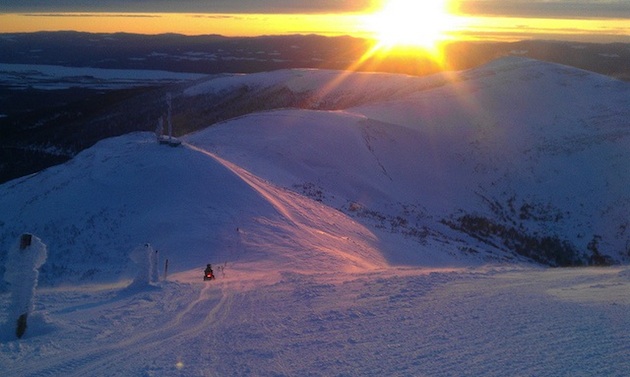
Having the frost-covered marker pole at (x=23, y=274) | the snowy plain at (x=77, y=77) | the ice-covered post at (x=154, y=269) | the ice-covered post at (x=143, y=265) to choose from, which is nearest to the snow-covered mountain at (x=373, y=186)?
the ice-covered post at (x=154, y=269)

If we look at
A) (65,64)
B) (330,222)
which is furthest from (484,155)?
(65,64)

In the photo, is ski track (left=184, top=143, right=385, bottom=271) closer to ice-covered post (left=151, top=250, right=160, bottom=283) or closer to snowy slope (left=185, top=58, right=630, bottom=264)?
snowy slope (left=185, top=58, right=630, bottom=264)

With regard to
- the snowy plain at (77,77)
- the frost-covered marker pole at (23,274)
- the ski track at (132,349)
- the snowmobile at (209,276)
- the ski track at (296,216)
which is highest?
the snowy plain at (77,77)

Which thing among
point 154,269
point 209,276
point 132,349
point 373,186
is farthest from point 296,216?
point 132,349

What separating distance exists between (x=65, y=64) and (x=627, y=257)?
384 ft

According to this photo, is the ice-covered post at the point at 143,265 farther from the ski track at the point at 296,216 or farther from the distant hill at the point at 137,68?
the distant hill at the point at 137,68

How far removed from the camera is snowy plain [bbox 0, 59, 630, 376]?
6.78 meters

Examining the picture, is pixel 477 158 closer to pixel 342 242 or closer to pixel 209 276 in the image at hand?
pixel 342 242

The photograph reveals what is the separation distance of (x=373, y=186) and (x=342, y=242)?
915cm

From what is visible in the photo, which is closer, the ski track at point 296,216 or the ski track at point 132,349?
the ski track at point 132,349

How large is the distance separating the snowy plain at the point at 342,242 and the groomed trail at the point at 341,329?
33 mm

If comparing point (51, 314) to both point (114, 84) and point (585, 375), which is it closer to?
point (585, 375)

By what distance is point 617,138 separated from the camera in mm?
33156

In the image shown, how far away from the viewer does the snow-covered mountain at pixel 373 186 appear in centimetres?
1612
